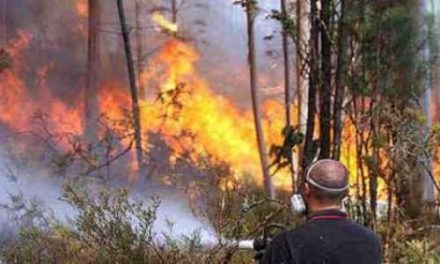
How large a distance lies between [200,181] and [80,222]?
2.81m

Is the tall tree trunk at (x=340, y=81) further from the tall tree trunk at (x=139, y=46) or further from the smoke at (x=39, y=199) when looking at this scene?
the tall tree trunk at (x=139, y=46)

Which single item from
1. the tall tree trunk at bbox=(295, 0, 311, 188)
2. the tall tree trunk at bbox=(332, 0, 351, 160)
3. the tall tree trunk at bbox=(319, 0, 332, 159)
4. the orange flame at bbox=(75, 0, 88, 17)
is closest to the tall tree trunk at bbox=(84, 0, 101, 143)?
the orange flame at bbox=(75, 0, 88, 17)

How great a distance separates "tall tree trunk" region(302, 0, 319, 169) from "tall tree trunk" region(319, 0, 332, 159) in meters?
0.07

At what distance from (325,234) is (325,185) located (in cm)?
15

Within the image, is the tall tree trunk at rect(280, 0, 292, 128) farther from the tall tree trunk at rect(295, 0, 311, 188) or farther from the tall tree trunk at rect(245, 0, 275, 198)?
the tall tree trunk at rect(245, 0, 275, 198)

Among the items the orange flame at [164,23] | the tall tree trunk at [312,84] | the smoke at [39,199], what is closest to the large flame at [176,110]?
the orange flame at [164,23]

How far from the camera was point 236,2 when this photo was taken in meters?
7.40

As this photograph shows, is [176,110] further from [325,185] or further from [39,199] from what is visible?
[325,185]

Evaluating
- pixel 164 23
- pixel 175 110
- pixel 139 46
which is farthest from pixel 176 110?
pixel 164 23

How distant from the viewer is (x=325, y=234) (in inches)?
92.9

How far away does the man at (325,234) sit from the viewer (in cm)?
233

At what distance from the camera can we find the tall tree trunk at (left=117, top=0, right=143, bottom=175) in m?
7.02

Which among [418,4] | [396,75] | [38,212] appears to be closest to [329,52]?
[396,75]

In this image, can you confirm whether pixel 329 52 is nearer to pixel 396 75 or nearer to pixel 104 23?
pixel 396 75
